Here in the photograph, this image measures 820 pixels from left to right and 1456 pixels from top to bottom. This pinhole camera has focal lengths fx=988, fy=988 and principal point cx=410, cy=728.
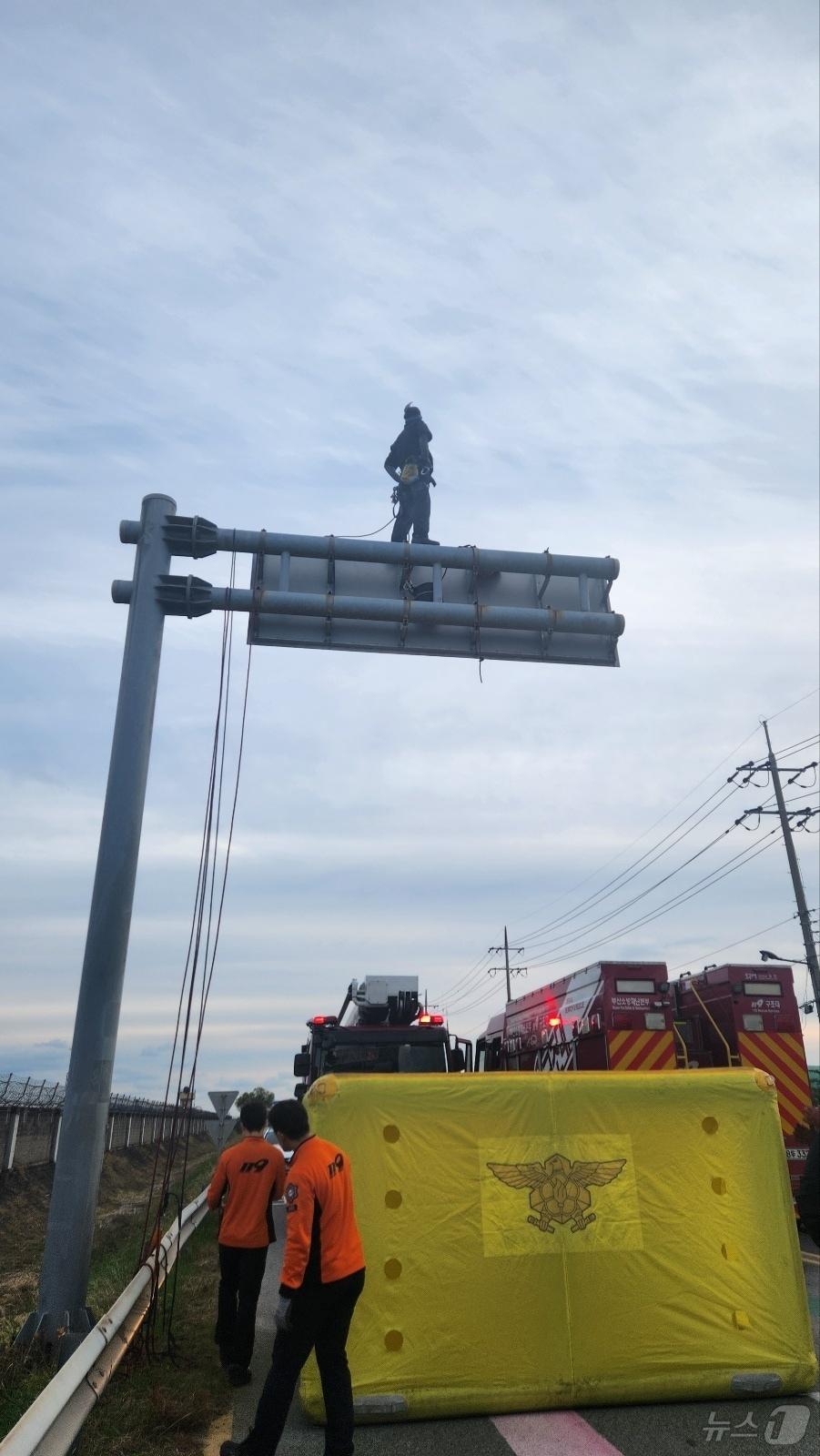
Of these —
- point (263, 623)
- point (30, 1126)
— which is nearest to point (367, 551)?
point (263, 623)

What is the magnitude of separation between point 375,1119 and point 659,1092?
1816mm

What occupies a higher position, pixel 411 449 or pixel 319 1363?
pixel 411 449

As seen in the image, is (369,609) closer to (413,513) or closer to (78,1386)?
(413,513)

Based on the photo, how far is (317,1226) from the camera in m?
4.56

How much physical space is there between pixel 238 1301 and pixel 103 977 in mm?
2757

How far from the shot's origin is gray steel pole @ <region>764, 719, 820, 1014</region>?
2772 centimetres

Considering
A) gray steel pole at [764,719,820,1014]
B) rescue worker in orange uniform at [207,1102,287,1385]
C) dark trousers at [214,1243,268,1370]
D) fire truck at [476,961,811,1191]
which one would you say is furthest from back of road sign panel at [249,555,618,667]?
gray steel pole at [764,719,820,1014]

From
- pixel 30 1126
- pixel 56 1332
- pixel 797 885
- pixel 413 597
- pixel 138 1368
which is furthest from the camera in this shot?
pixel 797 885

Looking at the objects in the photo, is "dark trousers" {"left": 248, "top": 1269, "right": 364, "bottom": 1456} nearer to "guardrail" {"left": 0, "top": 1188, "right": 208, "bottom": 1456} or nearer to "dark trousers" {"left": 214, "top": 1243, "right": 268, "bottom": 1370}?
"guardrail" {"left": 0, "top": 1188, "right": 208, "bottom": 1456}

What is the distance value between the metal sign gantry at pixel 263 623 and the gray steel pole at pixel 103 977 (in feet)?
0.04

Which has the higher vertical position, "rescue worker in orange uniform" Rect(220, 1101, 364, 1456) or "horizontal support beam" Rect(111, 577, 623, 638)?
"horizontal support beam" Rect(111, 577, 623, 638)

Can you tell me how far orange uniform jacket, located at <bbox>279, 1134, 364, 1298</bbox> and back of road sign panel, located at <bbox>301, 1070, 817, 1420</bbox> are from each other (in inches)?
48.0

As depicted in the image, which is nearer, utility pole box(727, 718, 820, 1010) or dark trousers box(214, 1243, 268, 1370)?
dark trousers box(214, 1243, 268, 1370)

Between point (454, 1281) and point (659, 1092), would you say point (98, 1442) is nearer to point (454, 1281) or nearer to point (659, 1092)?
point (454, 1281)
